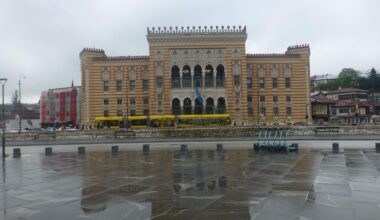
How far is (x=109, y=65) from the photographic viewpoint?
6588 centimetres

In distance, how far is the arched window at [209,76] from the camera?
6408cm

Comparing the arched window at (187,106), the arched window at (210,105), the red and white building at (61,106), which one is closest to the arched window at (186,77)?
the arched window at (187,106)

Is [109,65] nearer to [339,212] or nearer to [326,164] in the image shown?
[326,164]

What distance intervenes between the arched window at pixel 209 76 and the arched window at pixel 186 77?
314 cm

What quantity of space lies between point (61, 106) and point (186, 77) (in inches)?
1781

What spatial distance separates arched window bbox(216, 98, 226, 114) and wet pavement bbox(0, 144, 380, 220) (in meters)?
47.7

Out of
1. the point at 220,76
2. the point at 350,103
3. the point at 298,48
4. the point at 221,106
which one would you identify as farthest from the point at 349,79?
the point at 221,106

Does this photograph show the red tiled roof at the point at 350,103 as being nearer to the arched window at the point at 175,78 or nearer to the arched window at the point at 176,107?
the arched window at the point at 175,78

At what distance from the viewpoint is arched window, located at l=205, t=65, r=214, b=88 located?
64081mm

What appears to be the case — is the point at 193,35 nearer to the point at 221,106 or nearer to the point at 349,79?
the point at 221,106

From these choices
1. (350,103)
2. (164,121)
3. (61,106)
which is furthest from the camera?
(61,106)

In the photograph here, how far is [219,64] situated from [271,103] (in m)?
12.6

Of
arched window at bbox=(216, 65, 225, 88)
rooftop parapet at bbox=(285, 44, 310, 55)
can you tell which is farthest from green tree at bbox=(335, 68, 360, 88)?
arched window at bbox=(216, 65, 225, 88)

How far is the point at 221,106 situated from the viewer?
64062 millimetres
